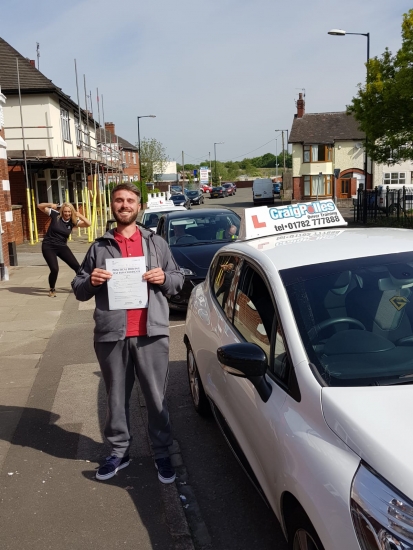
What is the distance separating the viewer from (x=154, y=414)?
3967mm

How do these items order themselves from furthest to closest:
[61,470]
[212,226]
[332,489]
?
[212,226] < [61,470] < [332,489]

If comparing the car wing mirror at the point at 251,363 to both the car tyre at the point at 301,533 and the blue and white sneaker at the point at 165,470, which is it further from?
the blue and white sneaker at the point at 165,470

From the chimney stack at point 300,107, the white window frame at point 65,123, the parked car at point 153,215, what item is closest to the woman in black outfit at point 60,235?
the parked car at point 153,215

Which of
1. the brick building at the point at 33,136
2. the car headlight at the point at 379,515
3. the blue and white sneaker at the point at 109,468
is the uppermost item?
the brick building at the point at 33,136

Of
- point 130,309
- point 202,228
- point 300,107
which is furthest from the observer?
point 300,107

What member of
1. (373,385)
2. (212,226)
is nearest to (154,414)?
Result: (373,385)

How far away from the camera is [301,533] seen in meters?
2.49

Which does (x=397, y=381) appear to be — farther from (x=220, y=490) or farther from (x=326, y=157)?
(x=326, y=157)

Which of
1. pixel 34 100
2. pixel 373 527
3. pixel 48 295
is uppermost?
pixel 34 100

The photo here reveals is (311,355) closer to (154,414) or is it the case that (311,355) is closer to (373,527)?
(373,527)

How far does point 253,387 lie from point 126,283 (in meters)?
1.11

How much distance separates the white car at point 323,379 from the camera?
211cm

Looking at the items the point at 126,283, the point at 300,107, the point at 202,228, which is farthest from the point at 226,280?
the point at 300,107

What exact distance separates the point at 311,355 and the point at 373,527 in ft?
3.15
